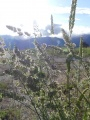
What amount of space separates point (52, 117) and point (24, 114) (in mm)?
9352

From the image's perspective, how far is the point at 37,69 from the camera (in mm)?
5602

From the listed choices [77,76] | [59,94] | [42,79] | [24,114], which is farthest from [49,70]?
[24,114]

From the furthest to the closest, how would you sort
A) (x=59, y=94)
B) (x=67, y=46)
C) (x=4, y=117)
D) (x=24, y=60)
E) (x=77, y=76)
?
(x=4, y=117) < (x=59, y=94) < (x=77, y=76) < (x=24, y=60) < (x=67, y=46)

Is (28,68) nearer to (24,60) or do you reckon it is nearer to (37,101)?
(24,60)

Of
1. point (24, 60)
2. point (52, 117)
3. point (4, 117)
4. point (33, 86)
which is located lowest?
point (4, 117)

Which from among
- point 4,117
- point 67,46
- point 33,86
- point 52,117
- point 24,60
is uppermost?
point 67,46

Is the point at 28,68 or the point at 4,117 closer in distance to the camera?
the point at 28,68

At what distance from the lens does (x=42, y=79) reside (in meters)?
5.76

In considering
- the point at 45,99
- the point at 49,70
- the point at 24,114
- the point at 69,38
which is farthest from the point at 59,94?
the point at 24,114

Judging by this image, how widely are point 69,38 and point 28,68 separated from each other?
0.97 metres

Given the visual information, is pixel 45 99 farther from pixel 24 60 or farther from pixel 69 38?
pixel 69 38

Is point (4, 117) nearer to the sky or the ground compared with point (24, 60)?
nearer to the ground

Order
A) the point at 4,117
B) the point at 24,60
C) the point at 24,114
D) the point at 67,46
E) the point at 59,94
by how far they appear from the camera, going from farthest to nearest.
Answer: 1. the point at 4,117
2. the point at 24,114
3. the point at 59,94
4. the point at 24,60
5. the point at 67,46

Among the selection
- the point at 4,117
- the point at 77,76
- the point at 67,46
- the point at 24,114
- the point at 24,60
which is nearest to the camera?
the point at 67,46
